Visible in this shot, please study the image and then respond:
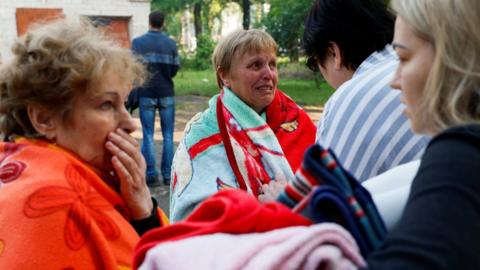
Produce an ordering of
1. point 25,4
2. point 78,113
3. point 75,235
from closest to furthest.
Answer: point 75,235, point 78,113, point 25,4

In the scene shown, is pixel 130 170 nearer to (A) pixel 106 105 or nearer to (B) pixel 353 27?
(A) pixel 106 105

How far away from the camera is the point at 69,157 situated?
1.73m

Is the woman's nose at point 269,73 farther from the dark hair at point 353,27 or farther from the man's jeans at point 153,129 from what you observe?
the man's jeans at point 153,129

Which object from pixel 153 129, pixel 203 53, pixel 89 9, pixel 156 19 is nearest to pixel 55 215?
pixel 153 129

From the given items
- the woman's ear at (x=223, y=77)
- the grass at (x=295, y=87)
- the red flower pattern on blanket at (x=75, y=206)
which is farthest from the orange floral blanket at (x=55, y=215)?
the grass at (x=295, y=87)

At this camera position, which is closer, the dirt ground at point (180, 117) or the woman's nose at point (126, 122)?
the woman's nose at point (126, 122)

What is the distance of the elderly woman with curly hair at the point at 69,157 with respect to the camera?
158cm

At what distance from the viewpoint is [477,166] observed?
2.89ft

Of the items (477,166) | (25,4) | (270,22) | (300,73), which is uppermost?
(477,166)

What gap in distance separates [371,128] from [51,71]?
109 centimetres

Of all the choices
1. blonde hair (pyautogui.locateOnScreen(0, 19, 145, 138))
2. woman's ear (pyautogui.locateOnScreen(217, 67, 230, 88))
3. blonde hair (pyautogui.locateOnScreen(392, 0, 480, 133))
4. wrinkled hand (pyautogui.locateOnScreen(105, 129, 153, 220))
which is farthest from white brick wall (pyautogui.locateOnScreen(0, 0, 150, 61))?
blonde hair (pyautogui.locateOnScreen(392, 0, 480, 133))

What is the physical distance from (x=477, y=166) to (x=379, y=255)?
222 mm

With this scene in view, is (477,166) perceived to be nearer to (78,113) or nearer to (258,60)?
(78,113)

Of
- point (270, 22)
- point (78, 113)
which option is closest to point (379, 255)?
point (78, 113)
